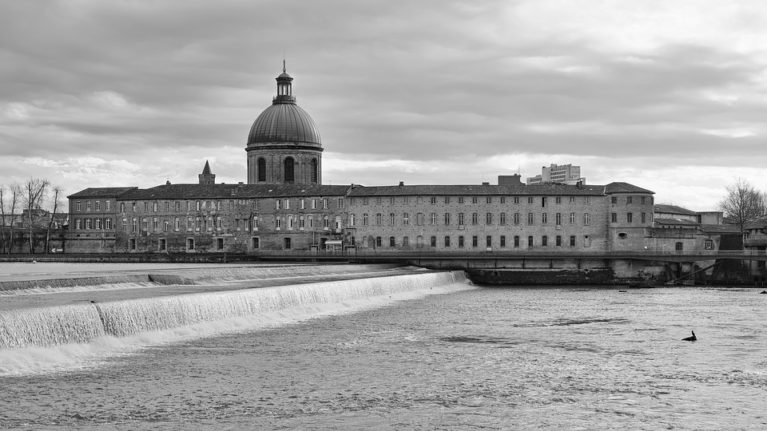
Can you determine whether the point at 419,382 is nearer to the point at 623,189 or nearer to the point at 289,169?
the point at 623,189

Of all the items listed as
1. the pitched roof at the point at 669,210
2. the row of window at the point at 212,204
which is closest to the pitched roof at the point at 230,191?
the row of window at the point at 212,204

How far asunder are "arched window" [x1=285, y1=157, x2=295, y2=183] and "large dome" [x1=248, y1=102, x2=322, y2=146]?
2.45m

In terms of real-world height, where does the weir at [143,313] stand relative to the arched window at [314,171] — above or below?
below

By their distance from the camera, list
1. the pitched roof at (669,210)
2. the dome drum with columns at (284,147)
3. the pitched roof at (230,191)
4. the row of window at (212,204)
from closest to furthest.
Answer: the row of window at (212,204)
the pitched roof at (230,191)
the dome drum with columns at (284,147)
the pitched roof at (669,210)

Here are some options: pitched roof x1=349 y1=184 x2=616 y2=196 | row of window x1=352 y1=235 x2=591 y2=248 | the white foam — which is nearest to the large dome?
pitched roof x1=349 y1=184 x2=616 y2=196

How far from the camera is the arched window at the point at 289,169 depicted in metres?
122

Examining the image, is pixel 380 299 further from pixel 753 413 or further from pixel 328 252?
pixel 328 252

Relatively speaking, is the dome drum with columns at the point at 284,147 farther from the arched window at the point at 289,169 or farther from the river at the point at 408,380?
the river at the point at 408,380

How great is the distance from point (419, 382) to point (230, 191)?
A: 8855cm

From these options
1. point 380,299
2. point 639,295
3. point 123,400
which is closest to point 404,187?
point 639,295

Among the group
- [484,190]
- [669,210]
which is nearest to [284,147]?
[484,190]

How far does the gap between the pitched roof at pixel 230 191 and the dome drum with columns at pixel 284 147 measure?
9836 millimetres

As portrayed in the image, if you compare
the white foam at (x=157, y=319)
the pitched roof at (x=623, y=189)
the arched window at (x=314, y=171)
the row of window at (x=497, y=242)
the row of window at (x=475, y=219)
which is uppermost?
the arched window at (x=314, y=171)

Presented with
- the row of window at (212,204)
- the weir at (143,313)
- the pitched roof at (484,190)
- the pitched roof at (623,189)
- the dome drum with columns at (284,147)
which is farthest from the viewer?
the dome drum with columns at (284,147)
